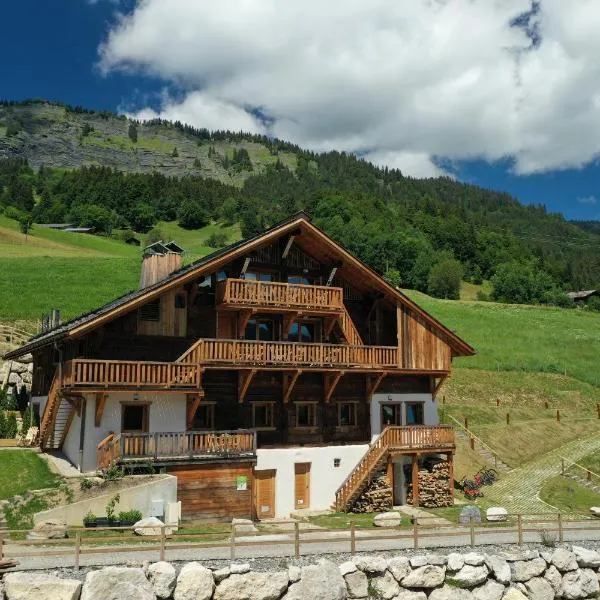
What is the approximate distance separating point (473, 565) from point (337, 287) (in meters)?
15.7

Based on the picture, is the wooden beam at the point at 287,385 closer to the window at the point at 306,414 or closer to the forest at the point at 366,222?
the window at the point at 306,414

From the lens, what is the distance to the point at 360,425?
108 ft

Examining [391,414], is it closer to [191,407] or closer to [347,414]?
[347,414]

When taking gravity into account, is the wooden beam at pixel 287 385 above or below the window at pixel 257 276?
below

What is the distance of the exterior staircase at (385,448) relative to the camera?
99.8 ft

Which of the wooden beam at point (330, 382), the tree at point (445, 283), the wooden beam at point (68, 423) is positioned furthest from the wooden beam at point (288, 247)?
the tree at point (445, 283)

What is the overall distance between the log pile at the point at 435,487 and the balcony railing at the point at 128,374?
1198 centimetres

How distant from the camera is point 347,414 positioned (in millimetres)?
32719

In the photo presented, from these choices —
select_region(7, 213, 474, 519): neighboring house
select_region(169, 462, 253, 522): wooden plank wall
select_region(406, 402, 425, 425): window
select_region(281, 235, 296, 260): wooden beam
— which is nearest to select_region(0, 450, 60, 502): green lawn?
select_region(7, 213, 474, 519): neighboring house

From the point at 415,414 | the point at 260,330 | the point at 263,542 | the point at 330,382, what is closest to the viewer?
the point at 263,542

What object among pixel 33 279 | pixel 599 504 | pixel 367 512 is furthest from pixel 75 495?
pixel 33 279

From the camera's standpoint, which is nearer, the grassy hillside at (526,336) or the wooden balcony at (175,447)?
the wooden balcony at (175,447)

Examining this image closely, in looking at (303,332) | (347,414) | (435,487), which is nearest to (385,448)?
(347,414)

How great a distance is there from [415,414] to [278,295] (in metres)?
9.99
